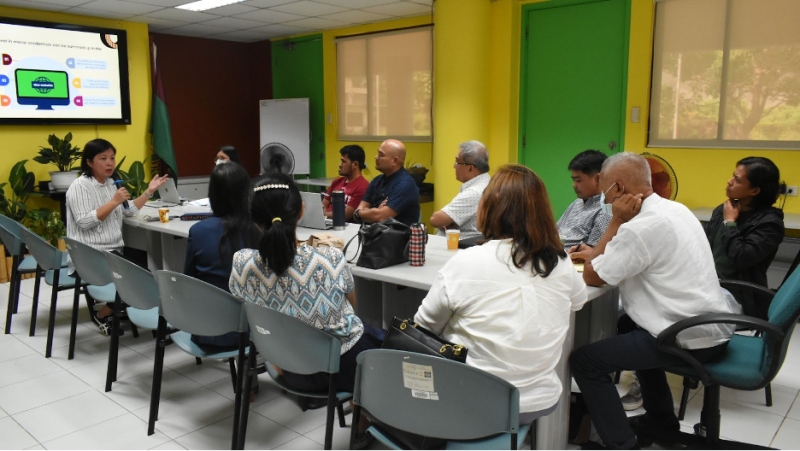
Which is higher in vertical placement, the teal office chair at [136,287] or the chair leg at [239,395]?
the teal office chair at [136,287]

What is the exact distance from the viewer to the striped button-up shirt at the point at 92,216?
358cm

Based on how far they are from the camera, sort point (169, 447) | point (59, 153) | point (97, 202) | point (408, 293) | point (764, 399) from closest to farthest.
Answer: point (169, 447) → point (764, 399) → point (408, 293) → point (97, 202) → point (59, 153)

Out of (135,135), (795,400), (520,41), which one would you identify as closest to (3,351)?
(135,135)

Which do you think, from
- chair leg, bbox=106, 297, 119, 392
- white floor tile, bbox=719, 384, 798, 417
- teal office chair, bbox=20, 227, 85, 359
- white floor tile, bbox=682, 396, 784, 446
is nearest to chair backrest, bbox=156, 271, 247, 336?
chair leg, bbox=106, 297, 119, 392

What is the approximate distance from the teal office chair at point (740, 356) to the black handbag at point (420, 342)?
2.71 ft

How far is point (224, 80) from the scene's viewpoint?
7926 millimetres

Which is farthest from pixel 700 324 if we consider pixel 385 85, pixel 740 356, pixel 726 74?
pixel 385 85

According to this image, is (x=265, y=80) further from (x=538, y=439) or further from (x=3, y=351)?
(x=538, y=439)

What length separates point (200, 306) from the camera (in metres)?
2.24

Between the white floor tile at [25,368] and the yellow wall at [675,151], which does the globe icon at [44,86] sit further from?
the yellow wall at [675,151]

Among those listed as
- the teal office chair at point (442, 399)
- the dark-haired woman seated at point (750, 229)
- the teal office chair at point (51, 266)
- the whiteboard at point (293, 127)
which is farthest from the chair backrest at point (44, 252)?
the whiteboard at point (293, 127)

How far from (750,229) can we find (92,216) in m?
3.60

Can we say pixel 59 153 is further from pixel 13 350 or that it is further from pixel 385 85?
pixel 385 85

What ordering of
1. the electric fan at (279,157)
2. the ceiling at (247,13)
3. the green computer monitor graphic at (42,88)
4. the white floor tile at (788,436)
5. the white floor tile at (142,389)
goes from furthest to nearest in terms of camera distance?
the electric fan at (279,157) → the green computer monitor graphic at (42,88) → the ceiling at (247,13) → the white floor tile at (142,389) → the white floor tile at (788,436)
